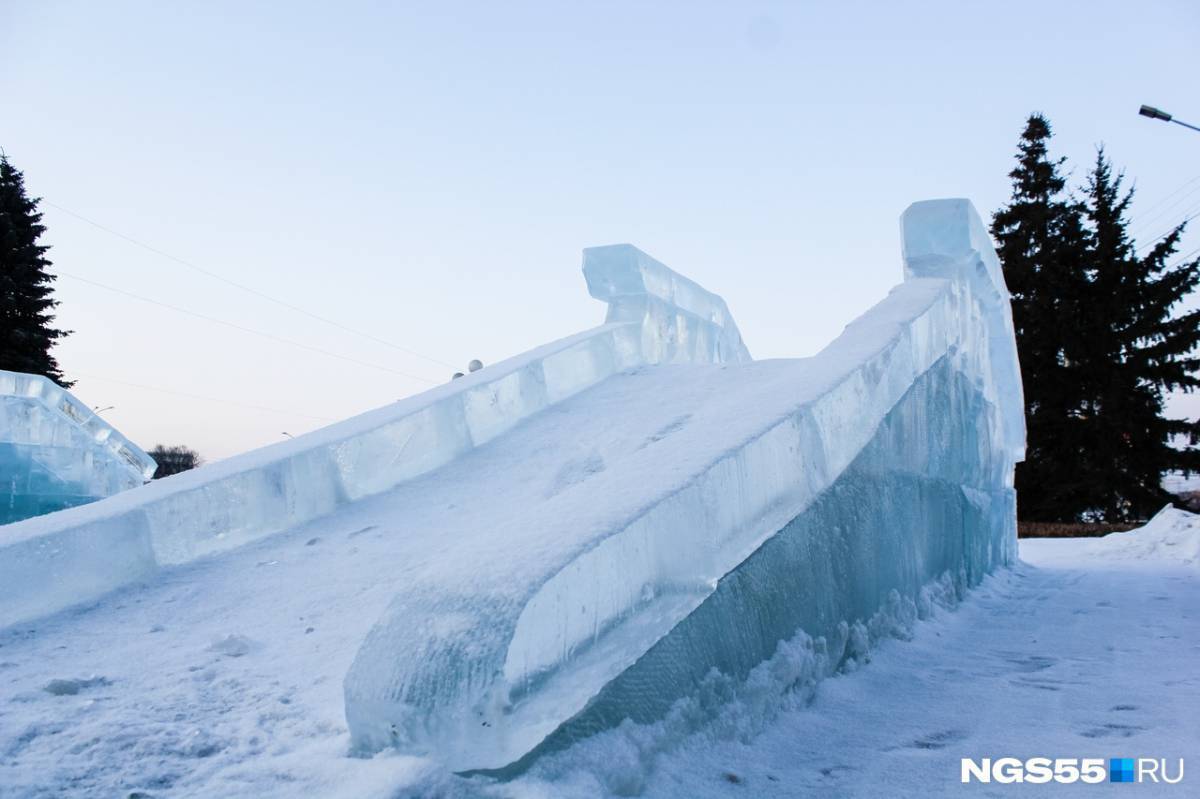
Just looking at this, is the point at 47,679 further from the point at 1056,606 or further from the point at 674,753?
the point at 1056,606

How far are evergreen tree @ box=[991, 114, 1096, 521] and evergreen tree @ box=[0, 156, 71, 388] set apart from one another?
25020 mm

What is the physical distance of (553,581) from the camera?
5.17ft

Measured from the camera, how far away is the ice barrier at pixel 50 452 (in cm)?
680

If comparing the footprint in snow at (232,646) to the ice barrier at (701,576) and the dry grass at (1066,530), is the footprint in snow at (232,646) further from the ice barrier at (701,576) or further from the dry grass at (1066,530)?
the dry grass at (1066,530)

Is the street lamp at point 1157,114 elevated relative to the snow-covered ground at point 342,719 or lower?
elevated

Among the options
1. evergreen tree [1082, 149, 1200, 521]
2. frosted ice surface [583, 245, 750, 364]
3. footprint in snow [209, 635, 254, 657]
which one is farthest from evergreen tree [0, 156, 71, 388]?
evergreen tree [1082, 149, 1200, 521]

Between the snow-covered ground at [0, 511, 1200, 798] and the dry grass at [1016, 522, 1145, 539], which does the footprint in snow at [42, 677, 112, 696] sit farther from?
the dry grass at [1016, 522, 1145, 539]

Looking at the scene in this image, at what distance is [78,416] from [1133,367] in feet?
78.8

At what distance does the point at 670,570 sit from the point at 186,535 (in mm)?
2144

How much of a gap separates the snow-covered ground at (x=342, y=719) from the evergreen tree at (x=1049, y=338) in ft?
64.8

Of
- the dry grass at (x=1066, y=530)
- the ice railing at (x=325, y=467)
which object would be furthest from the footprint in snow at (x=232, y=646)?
the dry grass at (x=1066, y=530)

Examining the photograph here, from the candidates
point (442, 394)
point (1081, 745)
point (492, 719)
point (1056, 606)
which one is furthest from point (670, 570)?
point (1056, 606)

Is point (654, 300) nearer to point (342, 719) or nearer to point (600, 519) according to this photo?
point (600, 519)

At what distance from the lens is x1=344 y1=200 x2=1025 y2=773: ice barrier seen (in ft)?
4.90
